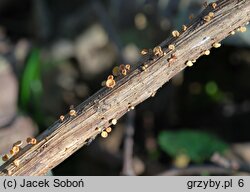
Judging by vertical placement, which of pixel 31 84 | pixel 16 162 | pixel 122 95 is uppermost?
pixel 31 84

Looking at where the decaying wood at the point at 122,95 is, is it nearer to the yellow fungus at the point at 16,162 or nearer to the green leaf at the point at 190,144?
the yellow fungus at the point at 16,162

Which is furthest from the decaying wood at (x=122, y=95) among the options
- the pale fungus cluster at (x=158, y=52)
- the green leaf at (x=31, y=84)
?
the green leaf at (x=31, y=84)

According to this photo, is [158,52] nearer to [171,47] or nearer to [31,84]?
[171,47]

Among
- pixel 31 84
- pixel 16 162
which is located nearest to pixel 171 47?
Answer: pixel 16 162

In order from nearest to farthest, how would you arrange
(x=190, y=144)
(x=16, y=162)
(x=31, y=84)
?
(x=16, y=162), (x=190, y=144), (x=31, y=84)

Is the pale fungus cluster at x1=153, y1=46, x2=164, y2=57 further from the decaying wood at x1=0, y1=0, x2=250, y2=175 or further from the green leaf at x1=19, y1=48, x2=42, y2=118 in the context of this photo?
the green leaf at x1=19, y1=48, x2=42, y2=118

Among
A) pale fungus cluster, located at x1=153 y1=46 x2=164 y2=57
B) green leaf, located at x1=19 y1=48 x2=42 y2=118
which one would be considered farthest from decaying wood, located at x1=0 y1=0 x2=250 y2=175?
green leaf, located at x1=19 y1=48 x2=42 y2=118
